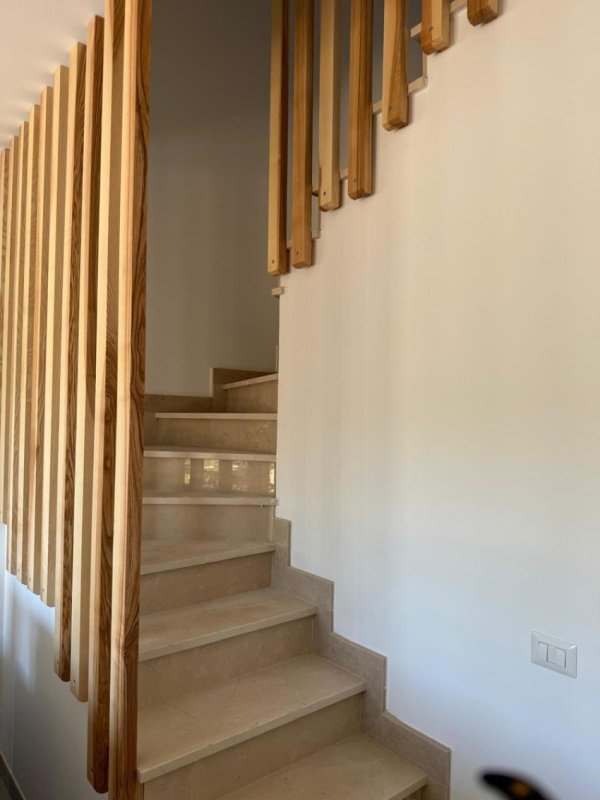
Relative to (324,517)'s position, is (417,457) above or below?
above

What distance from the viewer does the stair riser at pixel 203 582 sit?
202 centimetres

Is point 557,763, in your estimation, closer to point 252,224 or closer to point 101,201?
point 101,201

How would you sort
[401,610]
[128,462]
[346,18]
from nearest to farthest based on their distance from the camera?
[128,462] < [401,610] < [346,18]

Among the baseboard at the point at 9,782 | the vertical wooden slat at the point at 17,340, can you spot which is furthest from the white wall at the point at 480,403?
the baseboard at the point at 9,782

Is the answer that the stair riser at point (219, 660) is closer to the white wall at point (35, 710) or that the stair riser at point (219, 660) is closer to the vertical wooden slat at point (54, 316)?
the white wall at point (35, 710)

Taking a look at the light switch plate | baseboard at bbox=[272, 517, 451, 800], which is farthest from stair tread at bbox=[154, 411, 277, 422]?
the light switch plate

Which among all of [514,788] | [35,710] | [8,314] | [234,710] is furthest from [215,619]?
[8,314]

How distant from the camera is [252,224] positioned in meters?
3.57

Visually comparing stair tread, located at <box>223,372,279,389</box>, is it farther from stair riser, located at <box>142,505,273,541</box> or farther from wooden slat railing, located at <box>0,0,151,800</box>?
wooden slat railing, located at <box>0,0,151,800</box>

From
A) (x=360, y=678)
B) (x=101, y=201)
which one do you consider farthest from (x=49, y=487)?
(x=360, y=678)

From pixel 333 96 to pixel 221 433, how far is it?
5.21 feet

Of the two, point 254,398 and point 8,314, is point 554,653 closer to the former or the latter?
point 254,398

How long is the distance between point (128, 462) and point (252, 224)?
2.52 meters

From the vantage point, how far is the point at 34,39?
5.65ft
